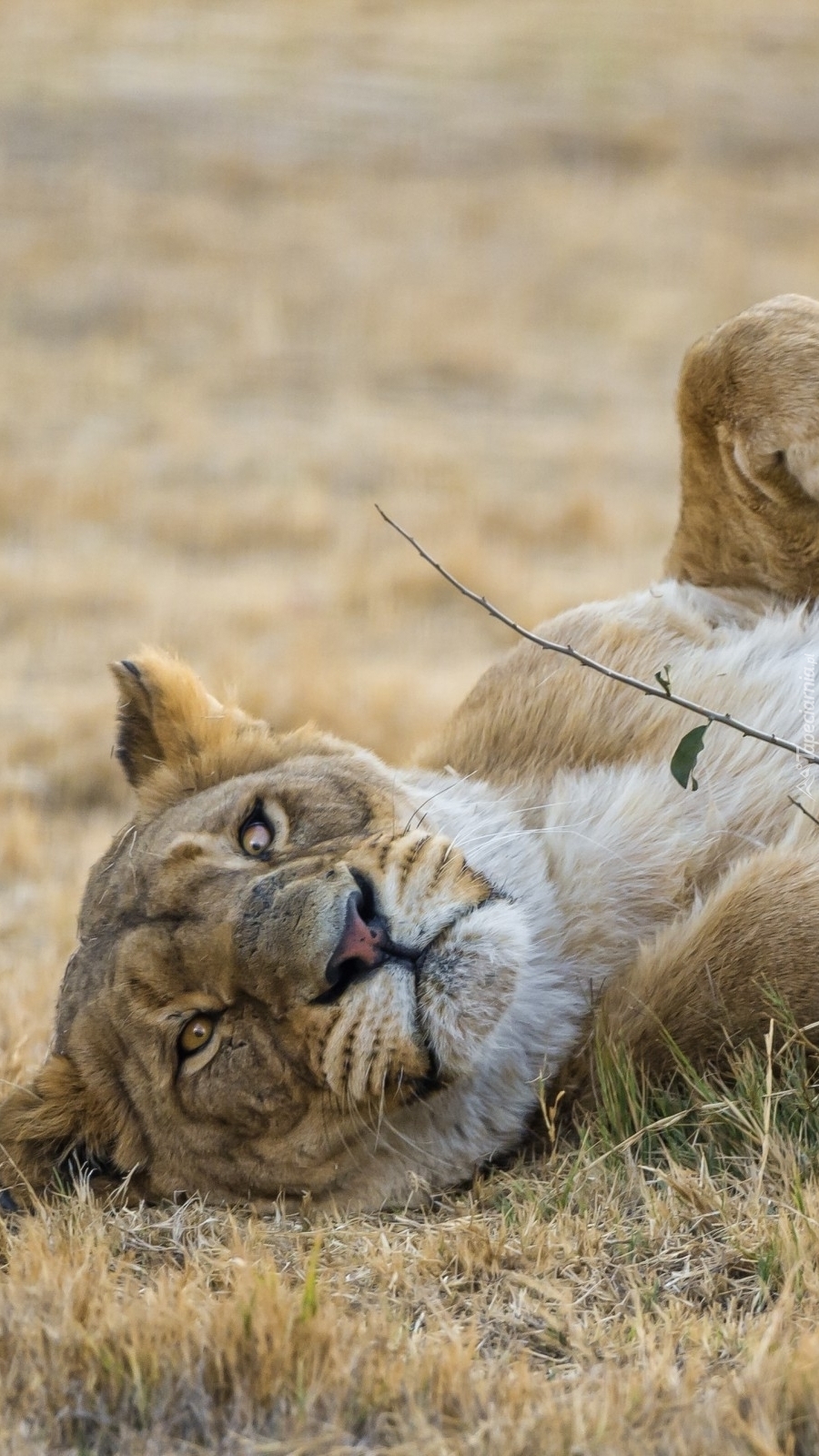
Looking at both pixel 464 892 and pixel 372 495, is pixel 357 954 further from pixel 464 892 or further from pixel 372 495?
pixel 372 495

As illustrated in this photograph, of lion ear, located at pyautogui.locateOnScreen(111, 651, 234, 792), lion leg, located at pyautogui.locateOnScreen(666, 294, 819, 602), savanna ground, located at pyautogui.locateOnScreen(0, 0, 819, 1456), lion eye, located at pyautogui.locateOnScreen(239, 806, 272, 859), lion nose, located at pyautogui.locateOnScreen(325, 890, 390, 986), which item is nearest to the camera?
savanna ground, located at pyautogui.locateOnScreen(0, 0, 819, 1456)

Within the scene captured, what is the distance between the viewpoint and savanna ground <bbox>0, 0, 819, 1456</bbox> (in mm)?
2104

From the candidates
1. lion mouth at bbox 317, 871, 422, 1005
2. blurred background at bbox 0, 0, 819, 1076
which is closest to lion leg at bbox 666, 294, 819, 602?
lion mouth at bbox 317, 871, 422, 1005

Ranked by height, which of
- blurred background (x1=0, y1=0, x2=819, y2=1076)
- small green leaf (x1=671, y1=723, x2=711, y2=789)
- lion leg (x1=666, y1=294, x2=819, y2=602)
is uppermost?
lion leg (x1=666, y1=294, x2=819, y2=602)

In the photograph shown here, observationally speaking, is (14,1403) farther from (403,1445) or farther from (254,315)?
(254,315)

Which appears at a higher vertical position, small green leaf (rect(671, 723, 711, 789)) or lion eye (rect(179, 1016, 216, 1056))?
small green leaf (rect(671, 723, 711, 789))

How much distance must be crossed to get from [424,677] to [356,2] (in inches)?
834

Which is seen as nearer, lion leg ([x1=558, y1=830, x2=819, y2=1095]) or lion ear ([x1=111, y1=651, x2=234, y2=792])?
lion leg ([x1=558, y1=830, x2=819, y2=1095])

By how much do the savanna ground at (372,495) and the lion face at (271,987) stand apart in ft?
0.57

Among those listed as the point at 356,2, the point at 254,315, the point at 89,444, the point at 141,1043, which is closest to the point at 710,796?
the point at 141,1043

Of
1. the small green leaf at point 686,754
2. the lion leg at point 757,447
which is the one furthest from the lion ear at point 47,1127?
the lion leg at point 757,447

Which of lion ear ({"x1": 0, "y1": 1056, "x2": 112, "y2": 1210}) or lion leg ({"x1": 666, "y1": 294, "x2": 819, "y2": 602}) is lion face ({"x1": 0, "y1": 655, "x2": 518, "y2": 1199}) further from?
lion leg ({"x1": 666, "y1": 294, "x2": 819, "y2": 602})

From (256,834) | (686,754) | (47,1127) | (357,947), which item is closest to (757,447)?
(686,754)

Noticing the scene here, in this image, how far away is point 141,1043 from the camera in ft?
9.98
